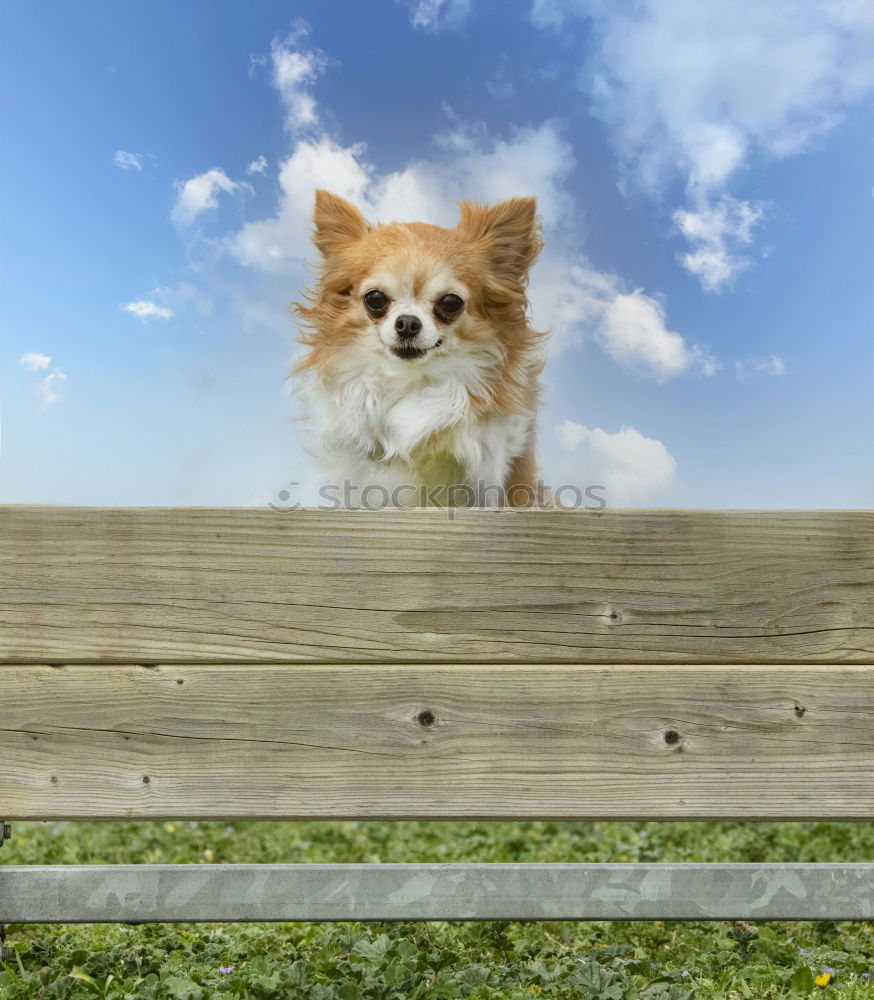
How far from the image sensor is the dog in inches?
88.7

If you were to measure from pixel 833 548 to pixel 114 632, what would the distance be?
1.57 m

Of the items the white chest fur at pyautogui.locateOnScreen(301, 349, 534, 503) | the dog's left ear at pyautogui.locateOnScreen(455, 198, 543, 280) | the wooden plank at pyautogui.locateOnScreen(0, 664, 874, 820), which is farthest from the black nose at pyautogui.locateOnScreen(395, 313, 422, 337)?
the wooden plank at pyautogui.locateOnScreen(0, 664, 874, 820)

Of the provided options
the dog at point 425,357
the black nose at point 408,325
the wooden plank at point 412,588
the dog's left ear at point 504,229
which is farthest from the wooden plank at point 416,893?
the dog's left ear at point 504,229

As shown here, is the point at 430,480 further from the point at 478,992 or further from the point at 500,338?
the point at 478,992

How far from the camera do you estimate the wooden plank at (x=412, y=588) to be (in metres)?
2.05

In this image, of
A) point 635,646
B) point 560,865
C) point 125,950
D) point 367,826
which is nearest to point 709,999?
point 560,865

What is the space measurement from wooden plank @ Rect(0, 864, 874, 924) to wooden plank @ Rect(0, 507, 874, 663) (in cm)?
47

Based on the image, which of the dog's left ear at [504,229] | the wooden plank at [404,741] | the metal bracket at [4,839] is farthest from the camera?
the dog's left ear at [504,229]

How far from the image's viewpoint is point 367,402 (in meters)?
2.40

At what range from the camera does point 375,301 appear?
227 cm

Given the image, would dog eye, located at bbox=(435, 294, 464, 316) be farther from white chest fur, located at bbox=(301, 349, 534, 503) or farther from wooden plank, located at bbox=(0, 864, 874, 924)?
wooden plank, located at bbox=(0, 864, 874, 924)

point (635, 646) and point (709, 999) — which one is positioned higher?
point (635, 646)

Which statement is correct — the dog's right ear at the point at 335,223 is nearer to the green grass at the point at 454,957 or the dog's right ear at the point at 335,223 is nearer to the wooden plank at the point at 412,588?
the wooden plank at the point at 412,588

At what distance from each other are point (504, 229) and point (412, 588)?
0.97 m
